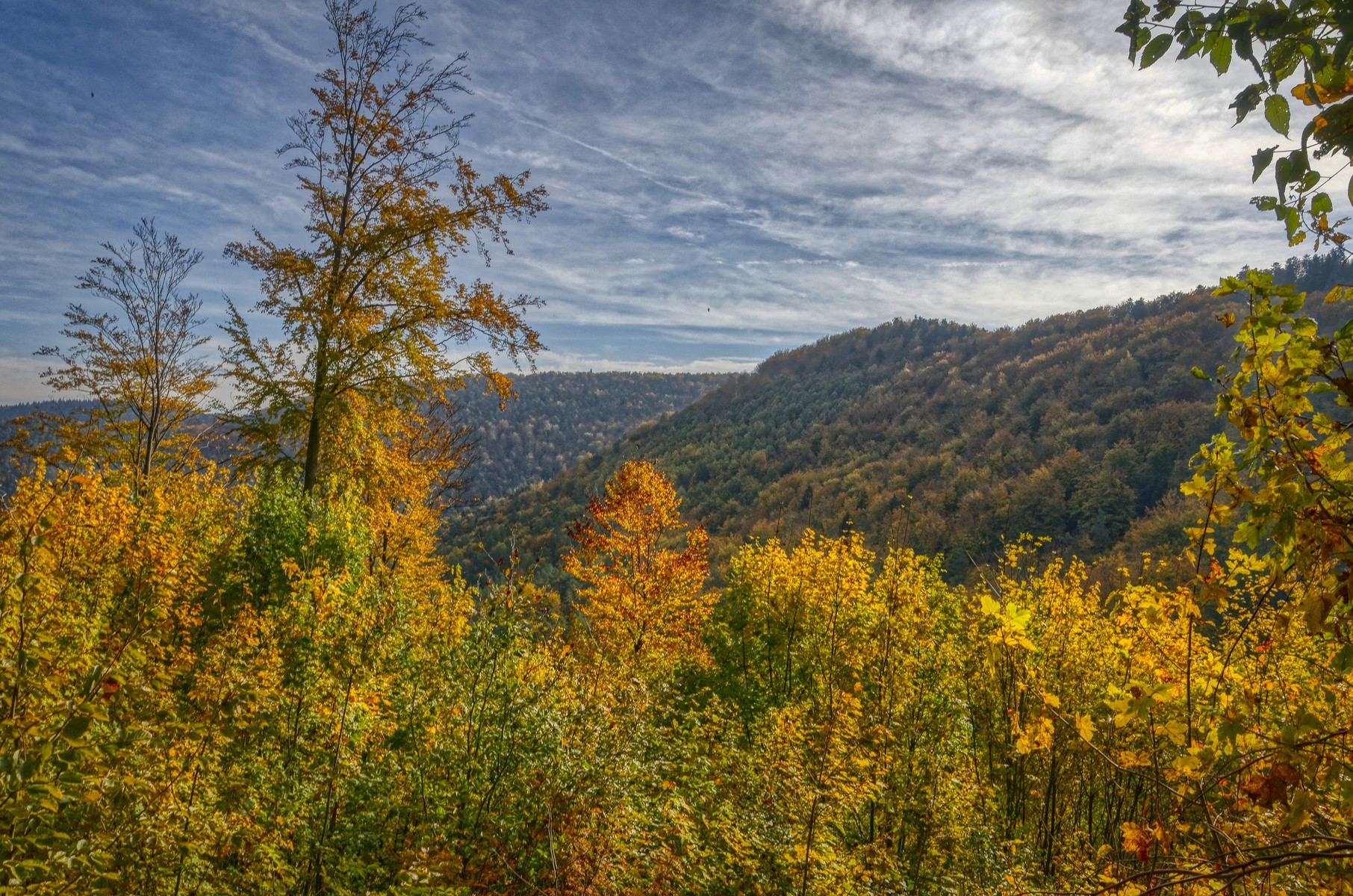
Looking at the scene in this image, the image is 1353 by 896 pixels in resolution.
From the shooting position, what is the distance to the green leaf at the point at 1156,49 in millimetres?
1790

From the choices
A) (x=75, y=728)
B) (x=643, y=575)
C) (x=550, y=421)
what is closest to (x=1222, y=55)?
(x=75, y=728)

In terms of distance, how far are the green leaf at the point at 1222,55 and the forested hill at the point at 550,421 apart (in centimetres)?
10499

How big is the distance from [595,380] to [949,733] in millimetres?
185943

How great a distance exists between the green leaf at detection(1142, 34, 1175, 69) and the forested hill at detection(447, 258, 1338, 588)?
6751 millimetres

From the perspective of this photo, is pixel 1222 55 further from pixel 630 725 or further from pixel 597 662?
pixel 597 662

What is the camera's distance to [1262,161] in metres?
1.74

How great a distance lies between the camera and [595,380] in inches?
7510

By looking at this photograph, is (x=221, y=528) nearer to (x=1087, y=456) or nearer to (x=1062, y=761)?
(x=1062, y=761)

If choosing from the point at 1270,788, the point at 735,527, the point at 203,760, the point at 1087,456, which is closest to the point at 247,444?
the point at 203,760

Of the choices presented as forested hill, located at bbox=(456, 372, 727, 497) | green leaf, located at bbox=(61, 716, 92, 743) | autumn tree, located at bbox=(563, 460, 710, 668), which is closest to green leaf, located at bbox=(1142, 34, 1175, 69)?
green leaf, located at bbox=(61, 716, 92, 743)

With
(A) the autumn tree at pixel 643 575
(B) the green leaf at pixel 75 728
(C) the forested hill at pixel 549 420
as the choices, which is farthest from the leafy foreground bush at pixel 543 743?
(C) the forested hill at pixel 549 420

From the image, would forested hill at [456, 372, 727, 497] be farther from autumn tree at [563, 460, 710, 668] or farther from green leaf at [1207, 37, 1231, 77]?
green leaf at [1207, 37, 1231, 77]

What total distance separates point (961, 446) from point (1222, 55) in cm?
6245

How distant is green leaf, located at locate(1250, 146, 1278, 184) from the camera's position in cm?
173
